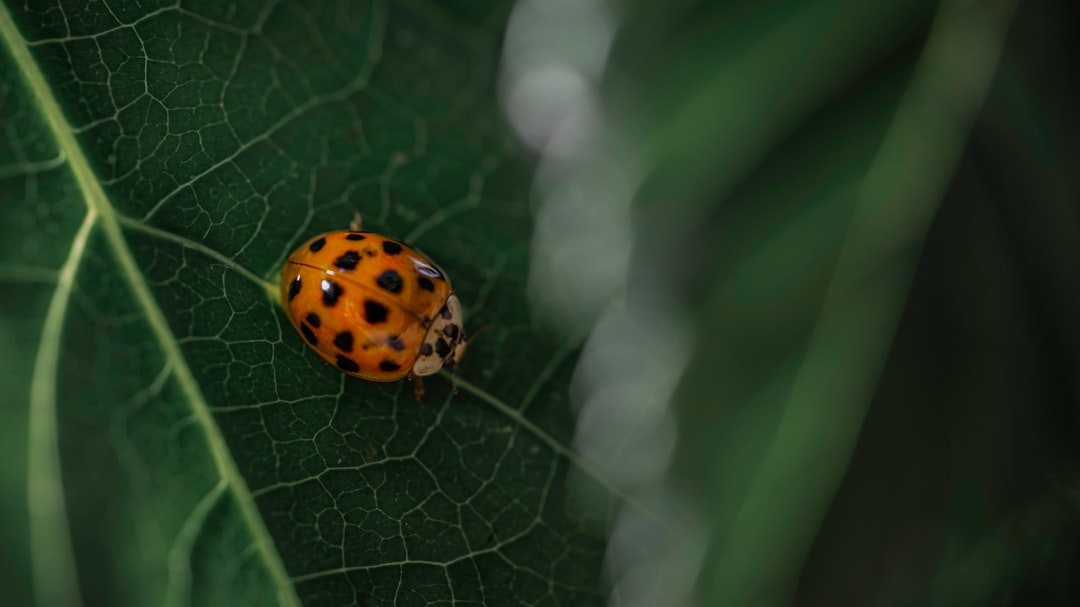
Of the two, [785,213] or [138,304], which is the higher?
[785,213]

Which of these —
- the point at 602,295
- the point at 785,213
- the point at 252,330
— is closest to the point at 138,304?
the point at 252,330

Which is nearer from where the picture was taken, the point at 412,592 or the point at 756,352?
the point at 412,592

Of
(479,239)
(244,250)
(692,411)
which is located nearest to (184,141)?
(244,250)

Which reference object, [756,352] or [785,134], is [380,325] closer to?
[756,352]

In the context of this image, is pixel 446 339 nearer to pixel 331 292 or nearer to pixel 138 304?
pixel 331 292

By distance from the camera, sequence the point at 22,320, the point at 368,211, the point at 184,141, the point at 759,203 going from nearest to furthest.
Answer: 1. the point at 22,320
2. the point at 184,141
3. the point at 368,211
4. the point at 759,203
